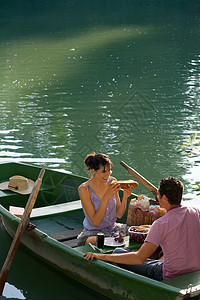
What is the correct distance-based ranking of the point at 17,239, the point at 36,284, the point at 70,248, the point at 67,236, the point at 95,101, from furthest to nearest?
the point at 95,101, the point at 67,236, the point at 36,284, the point at 17,239, the point at 70,248

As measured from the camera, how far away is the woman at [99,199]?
5.50 metres

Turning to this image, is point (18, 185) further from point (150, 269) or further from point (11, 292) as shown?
point (150, 269)

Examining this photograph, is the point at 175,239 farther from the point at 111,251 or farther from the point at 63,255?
the point at 63,255

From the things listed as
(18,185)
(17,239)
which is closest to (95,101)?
(18,185)

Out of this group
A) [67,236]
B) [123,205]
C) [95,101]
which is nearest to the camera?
[123,205]

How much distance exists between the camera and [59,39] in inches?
1006

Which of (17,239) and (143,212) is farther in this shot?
(143,212)

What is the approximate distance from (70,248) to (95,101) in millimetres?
9356

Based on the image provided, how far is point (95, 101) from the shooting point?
14.3 metres

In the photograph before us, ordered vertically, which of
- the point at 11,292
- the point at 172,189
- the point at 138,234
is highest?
the point at 172,189

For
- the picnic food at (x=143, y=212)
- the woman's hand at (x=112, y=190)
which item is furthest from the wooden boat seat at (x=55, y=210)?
the woman's hand at (x=112, y=190)

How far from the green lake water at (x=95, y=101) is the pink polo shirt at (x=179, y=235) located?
1233mm

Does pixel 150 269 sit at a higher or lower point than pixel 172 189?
lower

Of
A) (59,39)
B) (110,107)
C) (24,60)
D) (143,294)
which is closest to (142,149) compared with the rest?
(110,107)
